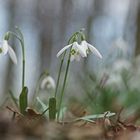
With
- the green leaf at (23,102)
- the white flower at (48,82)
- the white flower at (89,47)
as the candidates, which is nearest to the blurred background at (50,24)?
the white flower at (48,82)

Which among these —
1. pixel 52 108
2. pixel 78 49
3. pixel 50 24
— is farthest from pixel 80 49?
pixel 50 24

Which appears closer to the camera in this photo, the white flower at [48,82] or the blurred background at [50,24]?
the white flower at [48,82]

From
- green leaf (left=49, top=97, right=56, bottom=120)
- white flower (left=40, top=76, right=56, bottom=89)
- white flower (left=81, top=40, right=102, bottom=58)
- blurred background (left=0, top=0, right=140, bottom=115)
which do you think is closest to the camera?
green leaf (left=49, top=97, right=56, bottom=120)

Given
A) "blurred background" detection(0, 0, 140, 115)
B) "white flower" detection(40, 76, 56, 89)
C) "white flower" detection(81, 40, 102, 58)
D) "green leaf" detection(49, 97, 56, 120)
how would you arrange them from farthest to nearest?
1. "blurred background" detection(0, 0, 140, 115)
2. "white flower" detection(40, 76, 56, 89)
3. "white flower" detection(81, 40, 102, 58)
4. "green leaf" detection(49, 97, 56, 120)

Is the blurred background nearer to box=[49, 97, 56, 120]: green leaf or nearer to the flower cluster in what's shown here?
the flower cluster

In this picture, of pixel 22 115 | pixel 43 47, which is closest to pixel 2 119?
pixel 22 115

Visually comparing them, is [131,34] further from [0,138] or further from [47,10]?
[0,138]

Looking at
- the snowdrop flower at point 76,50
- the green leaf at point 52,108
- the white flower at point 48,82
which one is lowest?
the white flower at point 48,82

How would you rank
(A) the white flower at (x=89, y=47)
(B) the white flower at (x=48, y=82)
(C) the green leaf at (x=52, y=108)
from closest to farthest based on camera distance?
(C) the green leaf at (x=52, y=108) < (A) the white flower at (x=89, y=47) < (B) the white flower at (x=48, y=82)

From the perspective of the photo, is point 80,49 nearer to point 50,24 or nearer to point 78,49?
point 78,49

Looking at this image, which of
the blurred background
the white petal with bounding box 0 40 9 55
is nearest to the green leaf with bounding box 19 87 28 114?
the white petal with bounding box 0 40 9 55

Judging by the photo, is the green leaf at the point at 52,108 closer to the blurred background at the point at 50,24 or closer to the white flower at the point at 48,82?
the white flower at the point at 48,82
